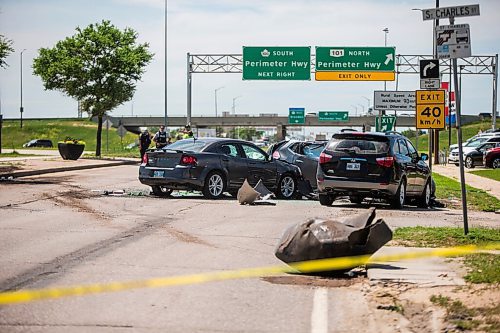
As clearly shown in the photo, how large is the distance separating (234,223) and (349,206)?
5.13 m

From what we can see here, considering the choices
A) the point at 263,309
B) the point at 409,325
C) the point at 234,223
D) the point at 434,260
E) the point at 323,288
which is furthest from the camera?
the point at 234,223

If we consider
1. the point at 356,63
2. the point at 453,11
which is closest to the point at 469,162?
the point at 356,63

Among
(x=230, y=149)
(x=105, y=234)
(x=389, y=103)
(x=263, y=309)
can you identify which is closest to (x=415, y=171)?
(x=230, y=149)

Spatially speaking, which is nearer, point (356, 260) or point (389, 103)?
point (356, 260)

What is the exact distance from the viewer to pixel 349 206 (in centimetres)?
1897

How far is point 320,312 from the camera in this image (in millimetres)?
7555

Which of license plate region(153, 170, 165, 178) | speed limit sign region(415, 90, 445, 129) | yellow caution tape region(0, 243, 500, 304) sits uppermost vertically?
speed limit sign region(415, 90, 445, 129)

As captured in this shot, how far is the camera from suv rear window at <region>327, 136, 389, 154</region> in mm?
18312

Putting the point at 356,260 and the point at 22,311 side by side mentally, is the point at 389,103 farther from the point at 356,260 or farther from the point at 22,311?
the point at 22,311

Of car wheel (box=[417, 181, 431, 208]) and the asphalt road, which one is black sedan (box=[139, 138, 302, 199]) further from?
car wheel (box=[417, 181, 431, 208])

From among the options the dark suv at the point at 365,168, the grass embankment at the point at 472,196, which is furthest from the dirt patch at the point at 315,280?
the grass embankment at the point at 472,196

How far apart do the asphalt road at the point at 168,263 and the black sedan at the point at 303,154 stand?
4.88m

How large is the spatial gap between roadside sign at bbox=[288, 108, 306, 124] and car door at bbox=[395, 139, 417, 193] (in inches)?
2911

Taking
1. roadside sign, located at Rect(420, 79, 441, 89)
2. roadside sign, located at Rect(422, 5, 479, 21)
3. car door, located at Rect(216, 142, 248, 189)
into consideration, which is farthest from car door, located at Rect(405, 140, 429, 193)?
roadside sign, located at Rect(422, 5, 479, 21)
